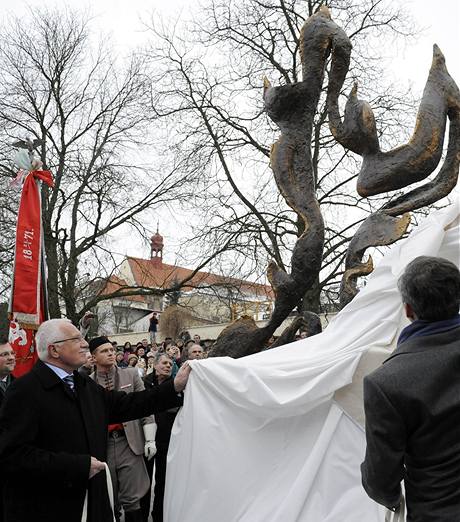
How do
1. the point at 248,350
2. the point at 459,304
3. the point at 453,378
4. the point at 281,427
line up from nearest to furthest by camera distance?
the point at 453,378
the point at 459,304
the point at 281,427
the point at 248,350

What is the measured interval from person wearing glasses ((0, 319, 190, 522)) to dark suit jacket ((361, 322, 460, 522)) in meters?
1.66

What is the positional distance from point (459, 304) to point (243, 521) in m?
1.95

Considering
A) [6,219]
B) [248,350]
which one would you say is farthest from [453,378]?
[6,219]


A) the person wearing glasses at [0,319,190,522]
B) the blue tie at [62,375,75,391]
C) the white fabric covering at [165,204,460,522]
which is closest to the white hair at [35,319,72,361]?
the person wearing glasses at [0,319,190,522]

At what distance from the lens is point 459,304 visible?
2025mm

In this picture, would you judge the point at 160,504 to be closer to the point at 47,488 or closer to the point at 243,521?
the point at 243,521

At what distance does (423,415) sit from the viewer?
1859 millimetres

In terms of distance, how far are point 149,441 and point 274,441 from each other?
1.49 m

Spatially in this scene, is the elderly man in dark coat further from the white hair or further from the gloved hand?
the gloved hand

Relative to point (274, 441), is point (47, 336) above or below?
above

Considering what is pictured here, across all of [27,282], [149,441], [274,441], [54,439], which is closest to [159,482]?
[149,441]

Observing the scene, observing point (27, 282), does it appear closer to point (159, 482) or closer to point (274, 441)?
point (159, 482)

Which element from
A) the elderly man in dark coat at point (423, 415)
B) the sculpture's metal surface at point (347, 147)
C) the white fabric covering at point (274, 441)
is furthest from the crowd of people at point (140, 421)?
the sculpture's metal surface at point (347, 147)

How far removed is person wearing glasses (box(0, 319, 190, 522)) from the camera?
2.96 m
